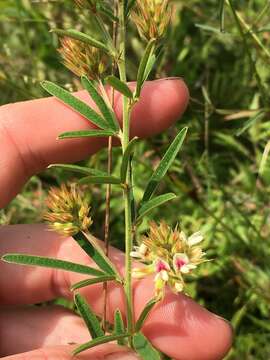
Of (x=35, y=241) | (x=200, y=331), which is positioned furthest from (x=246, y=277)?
(x=35, y=241)

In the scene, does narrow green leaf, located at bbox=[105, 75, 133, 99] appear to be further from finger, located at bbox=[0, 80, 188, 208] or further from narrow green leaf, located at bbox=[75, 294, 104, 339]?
narrow green leaf, located at bbox=[75, 294, 104, 339]

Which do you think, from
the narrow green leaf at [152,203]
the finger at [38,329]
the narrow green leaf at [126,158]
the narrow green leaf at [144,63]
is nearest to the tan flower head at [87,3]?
the narrow green leaf at [144,63]

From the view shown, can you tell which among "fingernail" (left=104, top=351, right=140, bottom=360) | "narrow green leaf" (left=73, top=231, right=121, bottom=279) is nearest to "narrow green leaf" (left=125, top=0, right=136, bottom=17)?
"narrow green leaf" (left=73, top=231, right=121, bottom=279)

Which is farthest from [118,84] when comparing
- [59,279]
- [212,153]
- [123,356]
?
[212,153]

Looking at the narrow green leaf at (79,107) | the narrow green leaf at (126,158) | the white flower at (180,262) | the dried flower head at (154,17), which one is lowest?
the white flower at (180,262)

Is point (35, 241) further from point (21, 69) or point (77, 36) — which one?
point (21, 69)

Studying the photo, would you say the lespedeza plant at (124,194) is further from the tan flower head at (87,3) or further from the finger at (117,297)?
the finger at (117,297)

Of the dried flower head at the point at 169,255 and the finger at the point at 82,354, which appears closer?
the dried flower head at the point at 169,255
